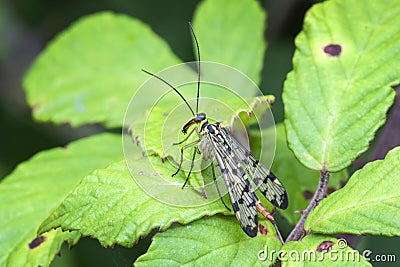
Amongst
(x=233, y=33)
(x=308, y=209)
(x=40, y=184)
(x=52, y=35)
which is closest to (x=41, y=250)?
(x=40, y=184)

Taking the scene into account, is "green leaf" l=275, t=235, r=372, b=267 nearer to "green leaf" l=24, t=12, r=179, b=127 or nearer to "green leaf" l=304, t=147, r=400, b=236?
"green leaf" l=304, t=147, r=400, b=236

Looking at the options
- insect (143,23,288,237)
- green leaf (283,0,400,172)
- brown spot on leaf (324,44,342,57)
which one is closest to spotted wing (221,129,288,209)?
insect (143,23,288,237)

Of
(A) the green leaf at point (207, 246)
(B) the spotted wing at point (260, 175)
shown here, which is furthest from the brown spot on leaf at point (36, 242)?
(B) the spotted wing at point (260, 175)

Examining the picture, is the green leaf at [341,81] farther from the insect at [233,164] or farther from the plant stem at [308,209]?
the insect at [233,164]

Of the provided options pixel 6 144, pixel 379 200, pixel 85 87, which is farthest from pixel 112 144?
pixel 6 144

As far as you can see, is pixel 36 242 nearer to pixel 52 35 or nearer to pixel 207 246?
pixel 207 246

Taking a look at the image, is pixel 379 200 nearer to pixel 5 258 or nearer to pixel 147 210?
pixel 147 210
